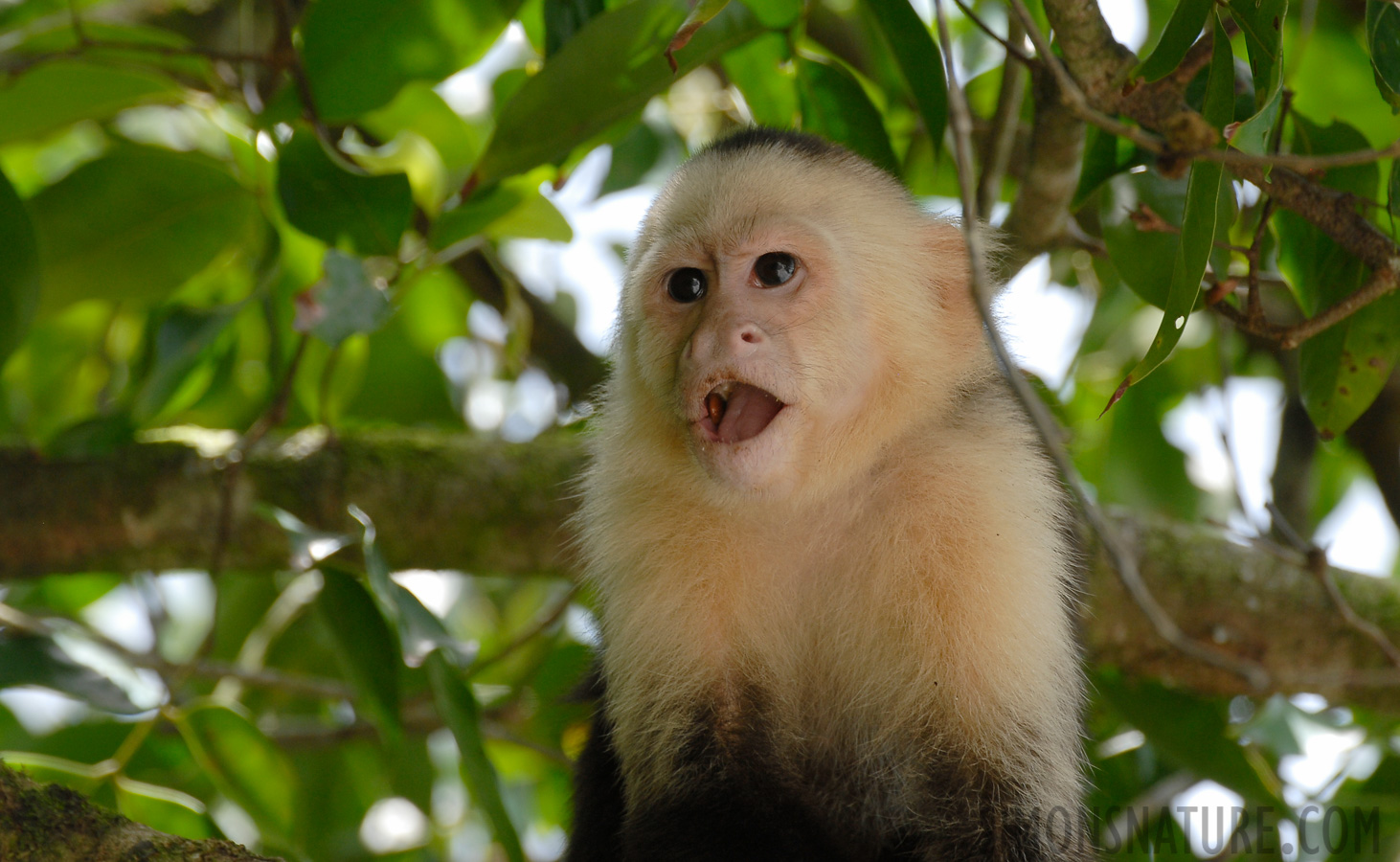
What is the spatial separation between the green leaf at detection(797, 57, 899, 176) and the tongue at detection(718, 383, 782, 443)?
62 cm

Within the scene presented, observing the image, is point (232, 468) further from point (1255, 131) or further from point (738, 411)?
point (1255, 131)

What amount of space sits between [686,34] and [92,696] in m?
1.48

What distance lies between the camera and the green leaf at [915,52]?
1.95 m

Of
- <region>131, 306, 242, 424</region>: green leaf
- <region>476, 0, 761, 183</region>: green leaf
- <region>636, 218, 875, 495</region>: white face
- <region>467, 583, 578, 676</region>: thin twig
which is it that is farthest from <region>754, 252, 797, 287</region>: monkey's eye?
<region>131, 306, 242, 424</region>: green leaf

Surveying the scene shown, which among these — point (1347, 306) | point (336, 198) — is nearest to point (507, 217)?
point (336, 198)

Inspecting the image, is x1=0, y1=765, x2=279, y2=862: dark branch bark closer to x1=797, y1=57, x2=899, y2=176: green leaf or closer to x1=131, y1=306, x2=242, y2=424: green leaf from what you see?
x1=131, y1=306, x2=242, y2=424: green leaf

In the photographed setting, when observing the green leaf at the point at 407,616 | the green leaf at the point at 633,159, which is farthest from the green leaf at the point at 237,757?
the green leaf at the point at 633,159

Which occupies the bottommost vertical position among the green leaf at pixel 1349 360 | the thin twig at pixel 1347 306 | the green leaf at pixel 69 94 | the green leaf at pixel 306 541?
the green leaf at pixel 306 541

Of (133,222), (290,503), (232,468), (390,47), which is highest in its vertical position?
(390,47)

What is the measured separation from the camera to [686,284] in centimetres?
199

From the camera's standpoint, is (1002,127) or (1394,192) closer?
(1394,192)

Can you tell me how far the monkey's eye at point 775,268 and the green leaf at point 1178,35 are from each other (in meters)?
0.64

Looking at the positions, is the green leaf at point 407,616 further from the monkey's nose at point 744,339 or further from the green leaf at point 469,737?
the monkey's nose at point 744,339

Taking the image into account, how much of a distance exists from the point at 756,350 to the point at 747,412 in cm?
12
